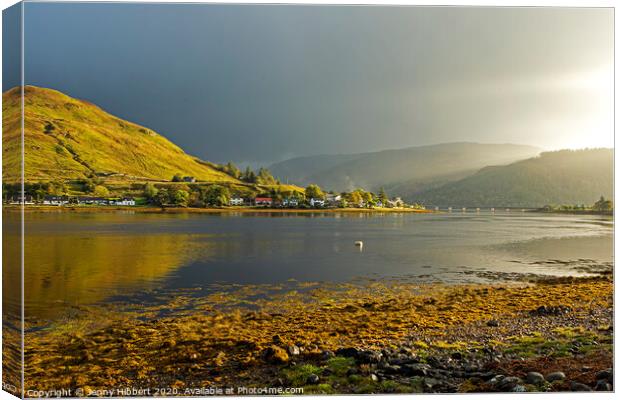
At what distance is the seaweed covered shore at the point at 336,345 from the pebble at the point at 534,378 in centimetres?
2

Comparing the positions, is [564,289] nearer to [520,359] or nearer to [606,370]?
[606,370]

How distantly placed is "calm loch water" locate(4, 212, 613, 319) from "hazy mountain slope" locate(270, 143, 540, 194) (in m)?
2.19

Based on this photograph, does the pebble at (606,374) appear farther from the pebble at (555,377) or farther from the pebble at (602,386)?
the pebble at (555,377)

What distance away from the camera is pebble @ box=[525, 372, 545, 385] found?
562cm

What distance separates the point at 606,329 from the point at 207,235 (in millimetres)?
17180

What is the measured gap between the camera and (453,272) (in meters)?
10.1

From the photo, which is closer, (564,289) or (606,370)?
(606,370)

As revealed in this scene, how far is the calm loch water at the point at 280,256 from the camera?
9.27 metres

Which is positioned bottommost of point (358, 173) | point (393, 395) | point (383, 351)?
point (393, 395)

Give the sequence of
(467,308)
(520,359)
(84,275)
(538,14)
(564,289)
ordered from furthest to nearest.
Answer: (84,275) < (564,289) < (467,308) < (538,14) < (520,359)

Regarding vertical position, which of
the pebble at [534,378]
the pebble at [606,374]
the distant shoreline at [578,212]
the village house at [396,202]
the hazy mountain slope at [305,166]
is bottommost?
the pebble at [606,374]

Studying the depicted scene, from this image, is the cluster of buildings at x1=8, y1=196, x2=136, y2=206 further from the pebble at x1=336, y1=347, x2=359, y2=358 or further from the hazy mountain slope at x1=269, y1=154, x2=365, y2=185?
the hazy mountain slope at x1=269, y1=154, x2=365, y2=185

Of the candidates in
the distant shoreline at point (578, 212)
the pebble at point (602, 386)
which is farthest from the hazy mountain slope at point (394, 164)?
the pebble at point (602, 386)


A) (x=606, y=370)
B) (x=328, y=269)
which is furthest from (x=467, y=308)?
(x=328, y=269)
